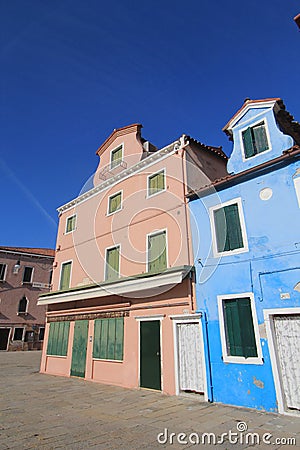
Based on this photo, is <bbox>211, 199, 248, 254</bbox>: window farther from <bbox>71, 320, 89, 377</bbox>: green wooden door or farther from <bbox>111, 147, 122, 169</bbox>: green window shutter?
<bbox>71, 320, 89, 377</bbox>: green wooden door

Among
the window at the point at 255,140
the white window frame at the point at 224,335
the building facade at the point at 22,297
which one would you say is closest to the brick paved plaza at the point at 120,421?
the white window frame at the point at 224,335

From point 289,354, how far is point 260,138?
23.1ft

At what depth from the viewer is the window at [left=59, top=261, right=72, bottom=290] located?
55.4ft

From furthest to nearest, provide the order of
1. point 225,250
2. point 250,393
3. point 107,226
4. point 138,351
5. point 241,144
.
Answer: point 107,226
point 138,351
point 241,144
point 225,250
point 250,393

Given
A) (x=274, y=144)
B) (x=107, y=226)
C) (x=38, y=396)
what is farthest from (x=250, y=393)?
(x=107, y=226)

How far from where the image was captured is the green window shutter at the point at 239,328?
27.0ft

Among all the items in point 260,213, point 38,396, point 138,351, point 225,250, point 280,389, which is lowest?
point 38,396

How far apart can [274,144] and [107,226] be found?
9.14 metres

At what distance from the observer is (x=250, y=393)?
308 inches

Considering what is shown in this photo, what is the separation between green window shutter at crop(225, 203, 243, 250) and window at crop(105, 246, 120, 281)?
239 inches

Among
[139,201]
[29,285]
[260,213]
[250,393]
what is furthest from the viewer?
[29,285]

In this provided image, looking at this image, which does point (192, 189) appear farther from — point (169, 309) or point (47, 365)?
point (47, 365)

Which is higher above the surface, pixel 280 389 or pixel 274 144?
pixel 274 144

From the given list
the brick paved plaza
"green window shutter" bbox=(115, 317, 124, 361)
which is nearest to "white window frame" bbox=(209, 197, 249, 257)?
the brick paved plaza
